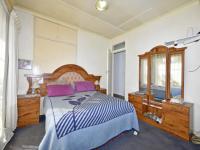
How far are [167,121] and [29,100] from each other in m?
3.25

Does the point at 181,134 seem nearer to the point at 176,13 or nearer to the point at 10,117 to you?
the point at 176,13

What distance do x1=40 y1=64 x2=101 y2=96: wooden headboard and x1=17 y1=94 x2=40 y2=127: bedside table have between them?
55 cm

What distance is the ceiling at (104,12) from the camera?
2.62 meters

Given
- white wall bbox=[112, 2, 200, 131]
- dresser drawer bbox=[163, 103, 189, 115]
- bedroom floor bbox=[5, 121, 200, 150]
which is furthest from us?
white wall bbox=[112, 2, 200, 131]

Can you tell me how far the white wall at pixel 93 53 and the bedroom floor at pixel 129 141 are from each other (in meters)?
2.49

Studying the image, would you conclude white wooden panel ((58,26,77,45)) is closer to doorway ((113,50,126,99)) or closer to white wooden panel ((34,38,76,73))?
white wooden panel ((34,38,76,73))

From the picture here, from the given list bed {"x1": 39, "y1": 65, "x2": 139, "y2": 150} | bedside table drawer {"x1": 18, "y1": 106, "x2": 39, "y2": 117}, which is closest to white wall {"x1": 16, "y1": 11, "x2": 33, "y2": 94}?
bedside table drawer {"x1": 18, "y1": 106, "x2": 39, "y2": 117}

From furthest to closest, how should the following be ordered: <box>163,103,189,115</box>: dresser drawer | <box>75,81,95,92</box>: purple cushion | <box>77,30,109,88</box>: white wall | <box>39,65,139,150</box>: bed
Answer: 1. <box>77,30,109,88</box>: white wall
2. <box>75,81,95,92</box>: purple cushion
3. <box>163,103,189,115</box>: dresser drawer
4. <box>39,65,139,150</box>: bed

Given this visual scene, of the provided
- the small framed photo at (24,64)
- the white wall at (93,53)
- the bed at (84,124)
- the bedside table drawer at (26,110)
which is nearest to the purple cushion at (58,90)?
the bedside table drawer at (26,110)

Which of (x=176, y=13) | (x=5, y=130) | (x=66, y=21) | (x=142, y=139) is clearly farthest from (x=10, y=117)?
(x=176, y=13)

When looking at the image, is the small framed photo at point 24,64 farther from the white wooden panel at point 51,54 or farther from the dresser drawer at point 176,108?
the dresser drawer at point 176,108

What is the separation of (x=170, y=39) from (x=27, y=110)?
3.96 m

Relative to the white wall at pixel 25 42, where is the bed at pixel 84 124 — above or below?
below

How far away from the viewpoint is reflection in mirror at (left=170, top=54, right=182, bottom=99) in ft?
8.54
